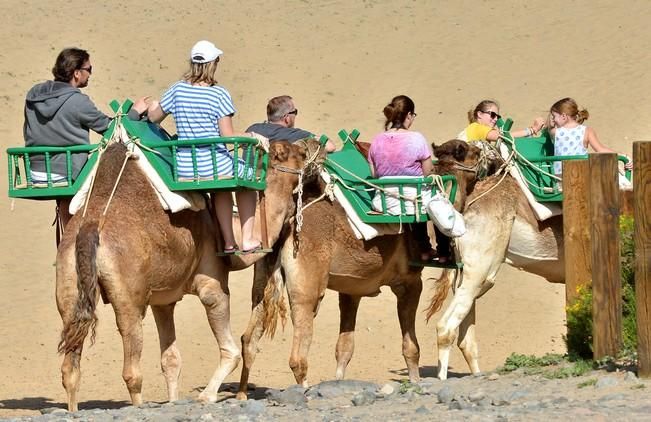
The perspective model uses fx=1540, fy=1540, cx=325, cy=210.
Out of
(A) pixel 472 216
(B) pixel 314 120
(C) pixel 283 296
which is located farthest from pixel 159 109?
(B) pixel 314 120

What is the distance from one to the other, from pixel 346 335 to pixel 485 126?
214cm

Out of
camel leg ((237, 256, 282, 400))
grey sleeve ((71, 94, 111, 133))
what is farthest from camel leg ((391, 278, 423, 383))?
grey sleeve ((71, 94, 111, 133))

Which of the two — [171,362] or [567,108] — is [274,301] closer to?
[171,362]

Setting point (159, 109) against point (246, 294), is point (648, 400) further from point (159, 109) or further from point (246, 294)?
point (246, 294)

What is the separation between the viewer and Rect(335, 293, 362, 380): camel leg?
40.9ft

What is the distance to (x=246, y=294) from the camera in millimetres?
19000

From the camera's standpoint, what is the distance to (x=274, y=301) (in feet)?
36.8

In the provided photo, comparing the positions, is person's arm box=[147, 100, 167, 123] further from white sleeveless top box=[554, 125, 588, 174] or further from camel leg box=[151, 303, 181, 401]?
white sleeveless top box=[554, 125, 588, 174]

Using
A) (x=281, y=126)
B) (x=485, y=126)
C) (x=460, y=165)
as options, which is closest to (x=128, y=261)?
(x=281, y=126)

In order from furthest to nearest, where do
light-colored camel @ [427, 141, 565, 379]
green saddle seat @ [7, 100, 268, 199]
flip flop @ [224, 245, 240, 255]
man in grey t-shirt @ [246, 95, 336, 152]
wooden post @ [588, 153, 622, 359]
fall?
light-colored camel @ [427, 141, 565, 379] < man in grey t-shirt @ [246, 95, 336, 152] < flip flop @ [224, 245, 240, 255] < green saddle seat @ [7, 100, 268, 199] < wooden post @ [588, 153, 622, 359]

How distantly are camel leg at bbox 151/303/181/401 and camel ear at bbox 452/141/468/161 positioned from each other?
2.58 meters

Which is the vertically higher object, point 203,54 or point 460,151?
point 203,54

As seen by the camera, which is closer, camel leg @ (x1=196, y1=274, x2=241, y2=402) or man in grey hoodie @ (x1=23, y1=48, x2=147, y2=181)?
man in grey hoodie @ (x1=23, y1=48, x2=147, y2=181)

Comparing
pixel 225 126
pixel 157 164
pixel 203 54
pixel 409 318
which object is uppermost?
pixel 203 54
